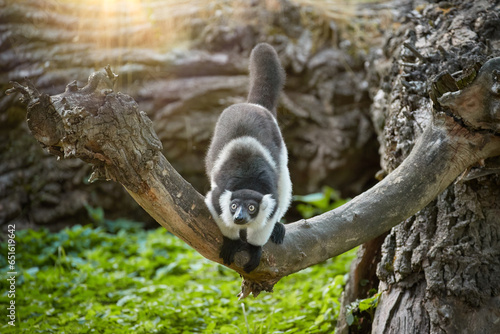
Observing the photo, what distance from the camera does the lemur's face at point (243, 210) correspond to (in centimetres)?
338

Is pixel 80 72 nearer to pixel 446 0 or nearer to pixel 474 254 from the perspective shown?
pixel 446 0

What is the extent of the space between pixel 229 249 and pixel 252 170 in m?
0.85

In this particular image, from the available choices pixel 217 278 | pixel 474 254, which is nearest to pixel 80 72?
pixel 217 278

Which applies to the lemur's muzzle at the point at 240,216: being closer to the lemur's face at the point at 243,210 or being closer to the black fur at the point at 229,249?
the lemur's face at the point at 243,210

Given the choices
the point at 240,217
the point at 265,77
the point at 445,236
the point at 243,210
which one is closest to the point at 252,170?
the point at 243,210

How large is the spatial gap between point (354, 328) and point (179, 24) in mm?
6037

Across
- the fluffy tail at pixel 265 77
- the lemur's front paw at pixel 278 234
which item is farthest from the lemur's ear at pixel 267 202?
the fluffy tail at pixel 265 77

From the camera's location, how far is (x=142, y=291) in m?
5.31

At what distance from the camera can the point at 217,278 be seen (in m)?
6.33

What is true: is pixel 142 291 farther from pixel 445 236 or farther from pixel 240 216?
pixel 445 236

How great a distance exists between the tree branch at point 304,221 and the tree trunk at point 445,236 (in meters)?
0.29

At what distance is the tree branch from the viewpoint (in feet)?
9.14

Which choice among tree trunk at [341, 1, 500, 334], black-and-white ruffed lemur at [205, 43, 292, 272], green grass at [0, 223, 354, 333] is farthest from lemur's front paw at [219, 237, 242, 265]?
tree trunk at [341, 1, 500, 334]

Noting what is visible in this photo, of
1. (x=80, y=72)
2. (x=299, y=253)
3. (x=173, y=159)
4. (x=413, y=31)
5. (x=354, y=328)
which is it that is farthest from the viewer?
(x=173, y=159)
